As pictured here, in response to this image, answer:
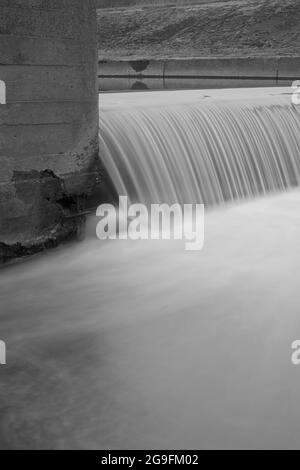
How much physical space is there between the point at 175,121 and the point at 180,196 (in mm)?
933

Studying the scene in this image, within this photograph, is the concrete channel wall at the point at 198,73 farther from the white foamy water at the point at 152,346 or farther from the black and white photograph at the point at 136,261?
the white foamy water at the point at 152,346

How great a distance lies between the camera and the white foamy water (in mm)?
3152

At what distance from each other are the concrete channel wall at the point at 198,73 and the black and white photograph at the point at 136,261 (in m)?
5.59

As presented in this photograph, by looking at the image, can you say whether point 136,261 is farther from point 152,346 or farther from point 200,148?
point 200,148

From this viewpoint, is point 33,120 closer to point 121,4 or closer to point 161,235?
point 161,235

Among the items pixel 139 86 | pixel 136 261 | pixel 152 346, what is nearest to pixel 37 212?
pixel 136 261

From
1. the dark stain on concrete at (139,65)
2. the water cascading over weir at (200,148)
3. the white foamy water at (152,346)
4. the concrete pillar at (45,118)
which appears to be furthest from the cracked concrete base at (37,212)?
the dark stain on concrete at (139,65)

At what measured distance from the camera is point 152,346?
158 inches

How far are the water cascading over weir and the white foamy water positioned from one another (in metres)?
0.75

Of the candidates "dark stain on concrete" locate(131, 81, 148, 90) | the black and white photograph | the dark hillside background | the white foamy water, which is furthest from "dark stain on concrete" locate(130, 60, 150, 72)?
the white foamy water

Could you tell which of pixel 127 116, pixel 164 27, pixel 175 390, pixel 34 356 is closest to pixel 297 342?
pixel 175 390

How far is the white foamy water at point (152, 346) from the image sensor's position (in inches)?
124

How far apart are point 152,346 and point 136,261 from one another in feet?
5.38

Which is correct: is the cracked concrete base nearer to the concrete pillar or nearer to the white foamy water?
the concrete pillar
